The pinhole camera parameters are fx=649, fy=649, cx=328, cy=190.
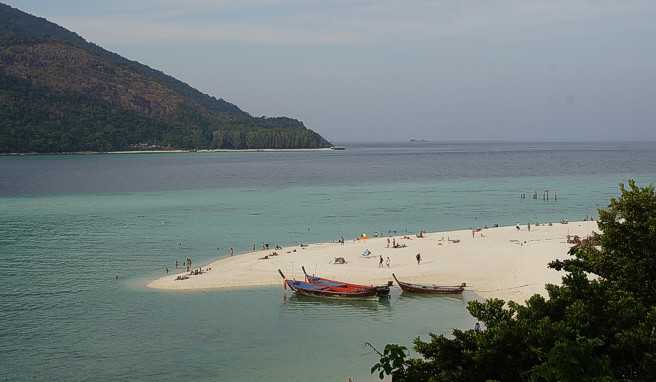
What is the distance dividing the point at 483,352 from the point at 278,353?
13.2m

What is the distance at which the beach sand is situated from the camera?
32719mm

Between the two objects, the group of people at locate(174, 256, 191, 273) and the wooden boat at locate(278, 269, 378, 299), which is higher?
the wooden boat at locate(278, 269, 378, 299)

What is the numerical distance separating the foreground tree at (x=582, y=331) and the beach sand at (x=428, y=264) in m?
17.1

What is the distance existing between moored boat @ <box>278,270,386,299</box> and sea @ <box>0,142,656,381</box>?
46 cm

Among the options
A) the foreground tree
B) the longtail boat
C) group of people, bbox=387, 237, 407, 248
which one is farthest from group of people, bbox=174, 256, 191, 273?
the foreground tree

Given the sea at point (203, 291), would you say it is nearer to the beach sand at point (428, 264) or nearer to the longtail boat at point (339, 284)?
the longtail boat at point (339, 284)

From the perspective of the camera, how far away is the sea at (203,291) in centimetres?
2264

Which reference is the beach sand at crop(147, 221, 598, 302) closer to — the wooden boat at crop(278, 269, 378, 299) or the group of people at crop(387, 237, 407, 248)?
the group of people at crop(387, 237, 407, 248)

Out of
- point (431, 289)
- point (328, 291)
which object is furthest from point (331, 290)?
point (431, 289)

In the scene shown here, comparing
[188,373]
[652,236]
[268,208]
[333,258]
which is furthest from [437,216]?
[652,236]

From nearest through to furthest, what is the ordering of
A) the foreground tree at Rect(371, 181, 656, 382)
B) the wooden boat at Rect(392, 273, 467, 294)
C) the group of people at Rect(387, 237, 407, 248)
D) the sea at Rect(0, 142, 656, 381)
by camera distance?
the foreground tree at Rect(371, 181, 656, 382), the sea at Rect(0, 142, 656, 381), the wooden boat at Rect(392, 273, 467, 294), the group of people at Rect(387, 237, 407, 248)

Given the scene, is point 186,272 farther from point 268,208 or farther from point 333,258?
point 268,208

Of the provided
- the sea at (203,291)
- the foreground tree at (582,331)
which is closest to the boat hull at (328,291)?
the sea at (203,291)

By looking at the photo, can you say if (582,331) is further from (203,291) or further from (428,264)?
(428,264)
